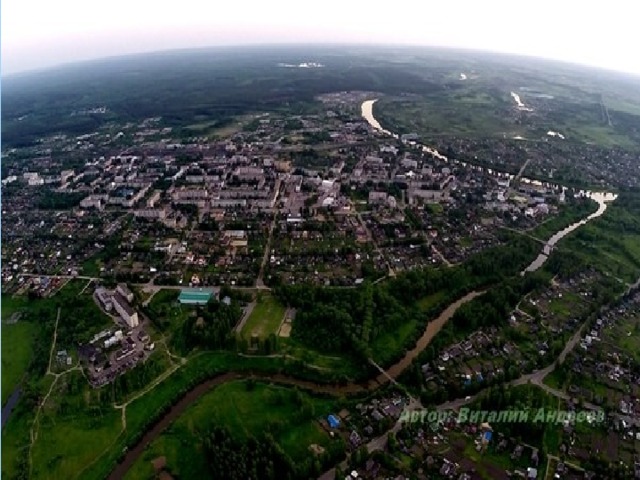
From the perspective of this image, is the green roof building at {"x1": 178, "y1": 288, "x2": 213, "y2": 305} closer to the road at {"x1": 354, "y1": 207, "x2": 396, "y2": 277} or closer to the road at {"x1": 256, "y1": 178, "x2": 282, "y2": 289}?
the road at {"x1": 256, "y1": 178, "x2": 282, "y2": 289}

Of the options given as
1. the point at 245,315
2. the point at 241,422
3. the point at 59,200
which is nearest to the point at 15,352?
the point at 245,315

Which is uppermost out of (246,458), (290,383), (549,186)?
(246,458)

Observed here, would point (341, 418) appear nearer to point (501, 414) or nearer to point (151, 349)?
point (501, 414)

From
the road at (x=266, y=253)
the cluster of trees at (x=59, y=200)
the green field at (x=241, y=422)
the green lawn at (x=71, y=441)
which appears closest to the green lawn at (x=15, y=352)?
the green lawn at (x=71, y=441)

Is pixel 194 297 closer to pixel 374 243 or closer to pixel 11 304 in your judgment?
pixel 11 304

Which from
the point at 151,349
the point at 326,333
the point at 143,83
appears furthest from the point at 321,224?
the point at 143,83

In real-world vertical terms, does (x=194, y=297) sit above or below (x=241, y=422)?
above

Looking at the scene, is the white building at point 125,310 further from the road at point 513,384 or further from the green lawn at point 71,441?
the road at point 513,384

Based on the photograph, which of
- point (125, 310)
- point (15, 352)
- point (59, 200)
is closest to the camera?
point (15, 352)
